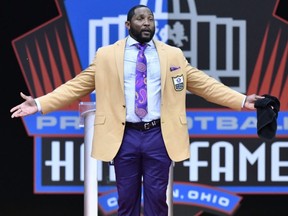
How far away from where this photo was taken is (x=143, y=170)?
418 cm

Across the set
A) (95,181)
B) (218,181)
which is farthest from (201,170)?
(95,181)

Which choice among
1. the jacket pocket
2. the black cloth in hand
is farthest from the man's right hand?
the black cloth in hand

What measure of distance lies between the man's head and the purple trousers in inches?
20.4

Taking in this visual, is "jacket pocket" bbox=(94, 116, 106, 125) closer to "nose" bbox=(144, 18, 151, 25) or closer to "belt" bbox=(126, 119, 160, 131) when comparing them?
"belt" bbox=(126, 119, 160, 131)

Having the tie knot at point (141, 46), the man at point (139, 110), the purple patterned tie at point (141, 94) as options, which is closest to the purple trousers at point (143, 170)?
the man at point (139, 110)

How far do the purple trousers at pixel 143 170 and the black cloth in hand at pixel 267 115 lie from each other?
56 cm

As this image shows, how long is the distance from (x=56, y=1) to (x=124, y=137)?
1949 mm

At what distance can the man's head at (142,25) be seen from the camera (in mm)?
4105

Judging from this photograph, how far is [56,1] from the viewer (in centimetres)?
570

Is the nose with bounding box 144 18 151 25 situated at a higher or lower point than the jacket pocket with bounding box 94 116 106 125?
higher

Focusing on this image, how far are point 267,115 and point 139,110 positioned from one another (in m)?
0.71

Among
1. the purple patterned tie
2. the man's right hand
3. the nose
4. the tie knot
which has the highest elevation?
the nose

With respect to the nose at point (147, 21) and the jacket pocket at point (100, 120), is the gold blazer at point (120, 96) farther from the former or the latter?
the nose at point (147, 21)

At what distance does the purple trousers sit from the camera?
4.10m
